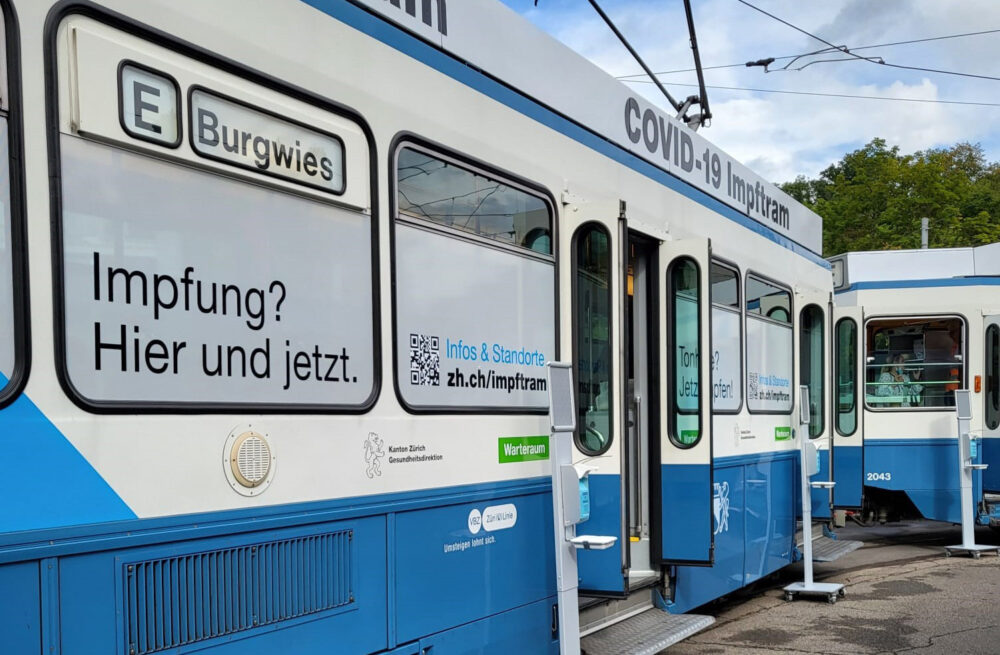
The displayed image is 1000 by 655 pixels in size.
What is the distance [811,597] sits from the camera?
822cm

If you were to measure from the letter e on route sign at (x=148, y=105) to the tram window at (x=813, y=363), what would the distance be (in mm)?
6833

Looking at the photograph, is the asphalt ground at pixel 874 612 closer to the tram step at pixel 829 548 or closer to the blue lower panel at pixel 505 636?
the tram step at pixel 829 548

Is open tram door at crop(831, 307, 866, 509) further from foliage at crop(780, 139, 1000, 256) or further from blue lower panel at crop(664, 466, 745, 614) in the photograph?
foliage at crop(780, 139, 1000, 256)

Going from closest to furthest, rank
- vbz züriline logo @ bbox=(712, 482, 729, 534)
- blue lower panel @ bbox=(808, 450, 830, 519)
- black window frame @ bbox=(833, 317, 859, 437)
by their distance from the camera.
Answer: vbz züriline logo @ bbox=(712, 482, 729, 534) → blue lower panel @ bbox=(808, 450, 830, 519) → black window frame @ bbox=(833, 317, 859, 437)

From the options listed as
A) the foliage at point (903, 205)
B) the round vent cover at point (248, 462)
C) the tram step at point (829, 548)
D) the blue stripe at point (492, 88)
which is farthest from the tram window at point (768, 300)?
the foliage at point (903, 205)

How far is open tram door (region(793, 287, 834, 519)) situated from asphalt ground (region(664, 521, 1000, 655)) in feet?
2.98

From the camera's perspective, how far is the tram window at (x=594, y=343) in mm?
4789

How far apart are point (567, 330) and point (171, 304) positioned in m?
2.26

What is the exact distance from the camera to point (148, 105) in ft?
8.80

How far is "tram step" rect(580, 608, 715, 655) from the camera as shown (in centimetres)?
504

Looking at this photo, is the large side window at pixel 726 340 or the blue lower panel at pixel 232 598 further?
the large side window at pixel 726 340

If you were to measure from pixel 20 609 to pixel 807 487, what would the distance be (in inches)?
257

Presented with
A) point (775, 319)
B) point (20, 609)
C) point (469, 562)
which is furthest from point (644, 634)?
point (20, 609)

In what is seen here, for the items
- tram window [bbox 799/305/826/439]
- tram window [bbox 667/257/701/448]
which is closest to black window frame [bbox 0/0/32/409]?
tram window [bbox 667/257/701/448]
